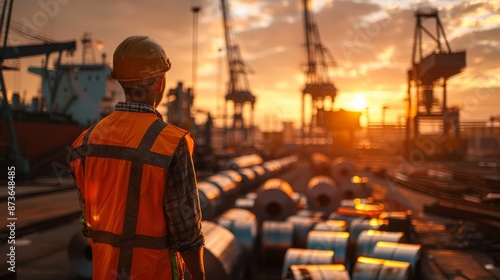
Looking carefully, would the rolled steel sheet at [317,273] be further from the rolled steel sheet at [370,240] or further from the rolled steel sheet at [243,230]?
the rolled steel sheet at [243,230]

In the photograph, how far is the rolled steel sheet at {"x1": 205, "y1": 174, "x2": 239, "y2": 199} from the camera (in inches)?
460

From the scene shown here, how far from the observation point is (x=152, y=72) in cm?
209

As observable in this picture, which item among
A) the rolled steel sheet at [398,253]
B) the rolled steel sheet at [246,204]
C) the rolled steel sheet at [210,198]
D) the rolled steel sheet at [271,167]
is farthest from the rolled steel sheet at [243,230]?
the rolled steel sheet at [271,167]

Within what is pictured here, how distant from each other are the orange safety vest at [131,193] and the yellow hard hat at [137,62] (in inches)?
8.2

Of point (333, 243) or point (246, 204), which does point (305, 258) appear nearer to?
point (333, 243)

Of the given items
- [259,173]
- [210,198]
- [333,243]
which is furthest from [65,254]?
[259,173]

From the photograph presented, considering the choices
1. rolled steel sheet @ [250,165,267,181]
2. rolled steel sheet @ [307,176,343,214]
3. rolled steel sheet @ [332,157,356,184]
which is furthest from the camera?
rolled steel sheet @ [332,157,356,184]

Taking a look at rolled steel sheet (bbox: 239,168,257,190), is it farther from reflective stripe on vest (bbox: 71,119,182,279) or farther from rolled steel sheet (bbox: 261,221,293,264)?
reflective stripe on vest (bbox: 71,119,182,279)

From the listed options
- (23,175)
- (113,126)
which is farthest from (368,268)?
(23,175)

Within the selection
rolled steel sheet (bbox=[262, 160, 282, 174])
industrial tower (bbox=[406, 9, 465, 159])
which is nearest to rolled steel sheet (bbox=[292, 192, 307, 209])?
rolled steel sheet (bbox=[262, 160, 282, 174])

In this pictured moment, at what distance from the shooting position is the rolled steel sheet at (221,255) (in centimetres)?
480

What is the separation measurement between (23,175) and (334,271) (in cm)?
1419

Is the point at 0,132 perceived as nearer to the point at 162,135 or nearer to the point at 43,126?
the point at 43,126

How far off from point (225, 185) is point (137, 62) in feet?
33.6
